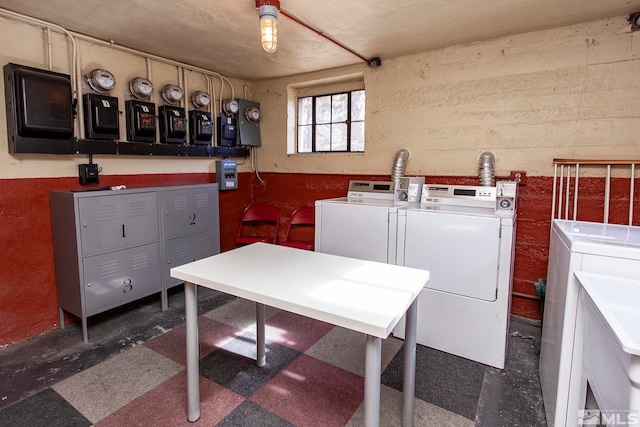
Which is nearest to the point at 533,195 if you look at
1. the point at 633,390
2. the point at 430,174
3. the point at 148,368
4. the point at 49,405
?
the point at 430,174

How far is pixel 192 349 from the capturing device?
1795 millimetres

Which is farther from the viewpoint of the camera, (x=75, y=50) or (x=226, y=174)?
(x=226, y=174)

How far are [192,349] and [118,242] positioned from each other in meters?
1.58

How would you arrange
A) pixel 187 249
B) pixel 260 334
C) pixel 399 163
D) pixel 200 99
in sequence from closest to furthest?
1. pixel 260 334
2. pixel 399 163
3. pixel 187 249
4. pixel 200 99

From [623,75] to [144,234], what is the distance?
406 centimetres

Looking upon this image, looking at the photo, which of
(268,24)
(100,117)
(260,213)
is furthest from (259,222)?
(268,24)

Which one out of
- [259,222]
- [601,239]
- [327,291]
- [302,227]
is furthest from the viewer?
[259,222]

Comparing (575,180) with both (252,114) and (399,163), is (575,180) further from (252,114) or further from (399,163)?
(252,114)

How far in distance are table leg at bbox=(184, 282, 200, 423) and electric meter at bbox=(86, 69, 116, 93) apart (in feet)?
7.22

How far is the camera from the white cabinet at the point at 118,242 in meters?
2.67

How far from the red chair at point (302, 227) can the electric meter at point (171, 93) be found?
174 cm

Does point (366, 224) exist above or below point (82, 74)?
below

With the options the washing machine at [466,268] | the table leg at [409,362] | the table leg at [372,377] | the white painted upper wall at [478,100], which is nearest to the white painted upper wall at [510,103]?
the white painted upper wall at [478,100]

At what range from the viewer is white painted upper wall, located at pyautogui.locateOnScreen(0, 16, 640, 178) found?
2.59 meters
